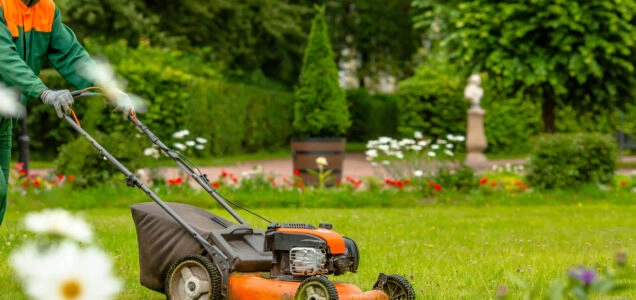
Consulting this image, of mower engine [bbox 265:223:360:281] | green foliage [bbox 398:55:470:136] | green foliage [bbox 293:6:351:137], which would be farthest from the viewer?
green foliage [bbox 398:55:470:136]

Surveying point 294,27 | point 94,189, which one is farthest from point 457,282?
point 294,27

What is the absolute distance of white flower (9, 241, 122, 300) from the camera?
142cm

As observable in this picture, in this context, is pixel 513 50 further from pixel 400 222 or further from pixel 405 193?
pixel 400 222

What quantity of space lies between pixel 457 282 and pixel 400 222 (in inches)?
139

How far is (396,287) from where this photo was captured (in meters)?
4.17

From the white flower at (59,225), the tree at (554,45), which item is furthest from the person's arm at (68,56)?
the tree at (554,45)

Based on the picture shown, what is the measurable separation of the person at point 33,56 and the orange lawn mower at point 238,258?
17 cm

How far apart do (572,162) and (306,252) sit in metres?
7.99

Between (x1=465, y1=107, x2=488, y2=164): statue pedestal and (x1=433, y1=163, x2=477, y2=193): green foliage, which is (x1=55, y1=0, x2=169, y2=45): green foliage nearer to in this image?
(x1=465, y1=107, x2=488, y2=164): statue pedestal

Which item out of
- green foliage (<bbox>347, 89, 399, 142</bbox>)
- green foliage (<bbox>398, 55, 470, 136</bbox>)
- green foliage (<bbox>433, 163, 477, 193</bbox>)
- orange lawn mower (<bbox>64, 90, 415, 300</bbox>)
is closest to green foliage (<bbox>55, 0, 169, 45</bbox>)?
green foliage (<bbox>398, 55, 470, 136</bbox>)

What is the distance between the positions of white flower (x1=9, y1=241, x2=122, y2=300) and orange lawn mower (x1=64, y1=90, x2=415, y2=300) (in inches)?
91.9

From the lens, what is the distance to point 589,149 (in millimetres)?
11359

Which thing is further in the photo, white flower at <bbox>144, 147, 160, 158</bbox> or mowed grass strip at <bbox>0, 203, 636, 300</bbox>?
white flower at <bbox>144, 147, 160, 158</bbox>

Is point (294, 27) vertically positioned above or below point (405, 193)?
above
